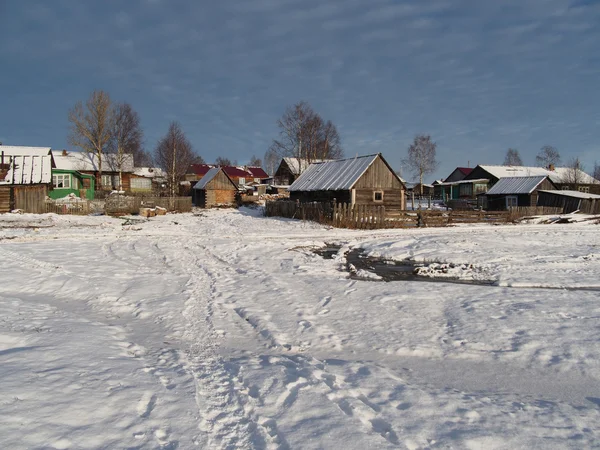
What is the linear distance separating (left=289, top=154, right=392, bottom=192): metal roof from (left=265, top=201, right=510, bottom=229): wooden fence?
2815 mm

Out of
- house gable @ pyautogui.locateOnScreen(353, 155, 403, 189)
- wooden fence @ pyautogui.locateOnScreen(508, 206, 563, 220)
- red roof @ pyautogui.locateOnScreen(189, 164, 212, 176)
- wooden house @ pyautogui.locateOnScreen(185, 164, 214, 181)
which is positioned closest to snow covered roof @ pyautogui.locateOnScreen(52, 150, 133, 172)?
wooden house @ pyautogui.locateOnScreen(185, 164, 214, 181)

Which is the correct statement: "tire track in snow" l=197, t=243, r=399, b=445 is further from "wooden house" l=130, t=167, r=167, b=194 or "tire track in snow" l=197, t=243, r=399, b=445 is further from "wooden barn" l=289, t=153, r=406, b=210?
"wooden house" l=130, t=167, r=167, b=194

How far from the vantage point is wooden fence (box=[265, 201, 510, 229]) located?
80.9ft

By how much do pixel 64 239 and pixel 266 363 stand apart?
1573 centimetres

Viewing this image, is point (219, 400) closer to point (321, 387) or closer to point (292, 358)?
point (321, 387)

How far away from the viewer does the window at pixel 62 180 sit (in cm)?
4297

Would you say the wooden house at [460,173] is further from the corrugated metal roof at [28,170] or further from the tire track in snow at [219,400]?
the tire track in snow at [219,400]

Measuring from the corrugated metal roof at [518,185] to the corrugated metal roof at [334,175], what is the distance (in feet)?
70.8

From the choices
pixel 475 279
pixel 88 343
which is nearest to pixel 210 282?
pixel 88 343

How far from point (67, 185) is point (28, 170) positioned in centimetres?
1017

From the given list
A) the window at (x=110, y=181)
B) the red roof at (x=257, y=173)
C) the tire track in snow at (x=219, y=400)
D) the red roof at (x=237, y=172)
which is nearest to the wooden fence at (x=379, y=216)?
the tire track in snow at (x=219, y=400)

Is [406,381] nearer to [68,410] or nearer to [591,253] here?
[68,410]

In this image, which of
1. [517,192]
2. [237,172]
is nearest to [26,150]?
[237,172]

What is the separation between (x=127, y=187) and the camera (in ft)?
175
